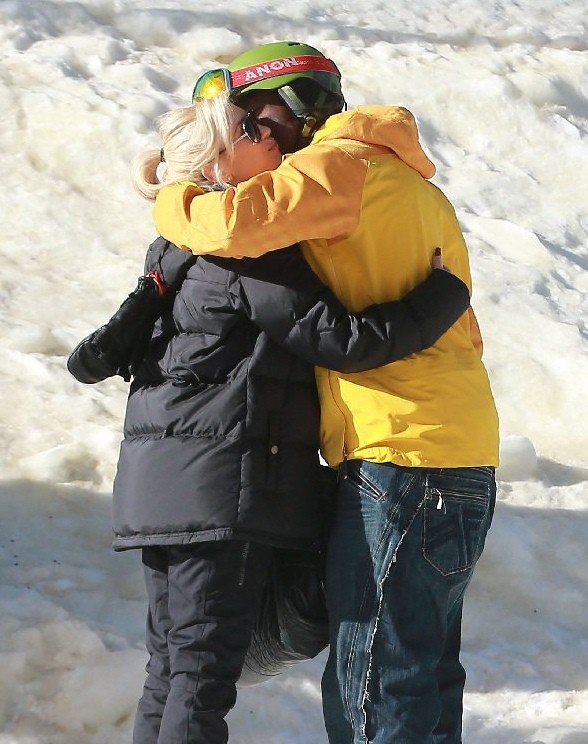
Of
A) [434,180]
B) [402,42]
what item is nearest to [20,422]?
[434,180]

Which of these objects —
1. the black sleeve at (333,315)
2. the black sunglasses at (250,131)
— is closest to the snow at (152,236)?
the black sleeve at (333,315)

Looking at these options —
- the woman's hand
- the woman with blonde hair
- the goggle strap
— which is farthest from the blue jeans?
the goggle strap

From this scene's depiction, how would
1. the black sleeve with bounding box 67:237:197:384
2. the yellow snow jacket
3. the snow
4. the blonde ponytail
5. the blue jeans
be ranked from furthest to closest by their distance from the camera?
1. the snow
2. the black sleeve with bounding box 67:237:197:384
3. the blonde ponytail
4. the blue jeans
5. the yellow snow jacket

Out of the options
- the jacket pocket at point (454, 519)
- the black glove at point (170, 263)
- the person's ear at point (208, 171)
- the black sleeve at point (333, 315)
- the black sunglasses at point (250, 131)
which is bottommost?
the jacket pocket at point (454, 519)

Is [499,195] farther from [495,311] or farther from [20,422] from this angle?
[20,422]

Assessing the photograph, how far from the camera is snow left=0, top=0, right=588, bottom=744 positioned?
359 cm

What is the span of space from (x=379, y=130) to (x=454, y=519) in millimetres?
887

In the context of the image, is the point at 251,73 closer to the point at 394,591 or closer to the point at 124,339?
the point at 124,339

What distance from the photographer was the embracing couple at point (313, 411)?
8.13 feet

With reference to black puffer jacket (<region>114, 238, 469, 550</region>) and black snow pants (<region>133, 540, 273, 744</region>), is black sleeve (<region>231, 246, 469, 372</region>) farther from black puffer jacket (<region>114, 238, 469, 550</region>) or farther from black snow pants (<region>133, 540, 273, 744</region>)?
black snow pants (<region>133, 540, 273, 744</region>)

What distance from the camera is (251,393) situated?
256cm

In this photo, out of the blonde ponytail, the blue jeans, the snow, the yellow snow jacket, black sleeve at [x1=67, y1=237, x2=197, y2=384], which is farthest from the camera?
the snow

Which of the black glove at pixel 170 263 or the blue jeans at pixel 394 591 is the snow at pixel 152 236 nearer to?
the blue jeans at pixel 394 591

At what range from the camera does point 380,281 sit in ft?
8.34
